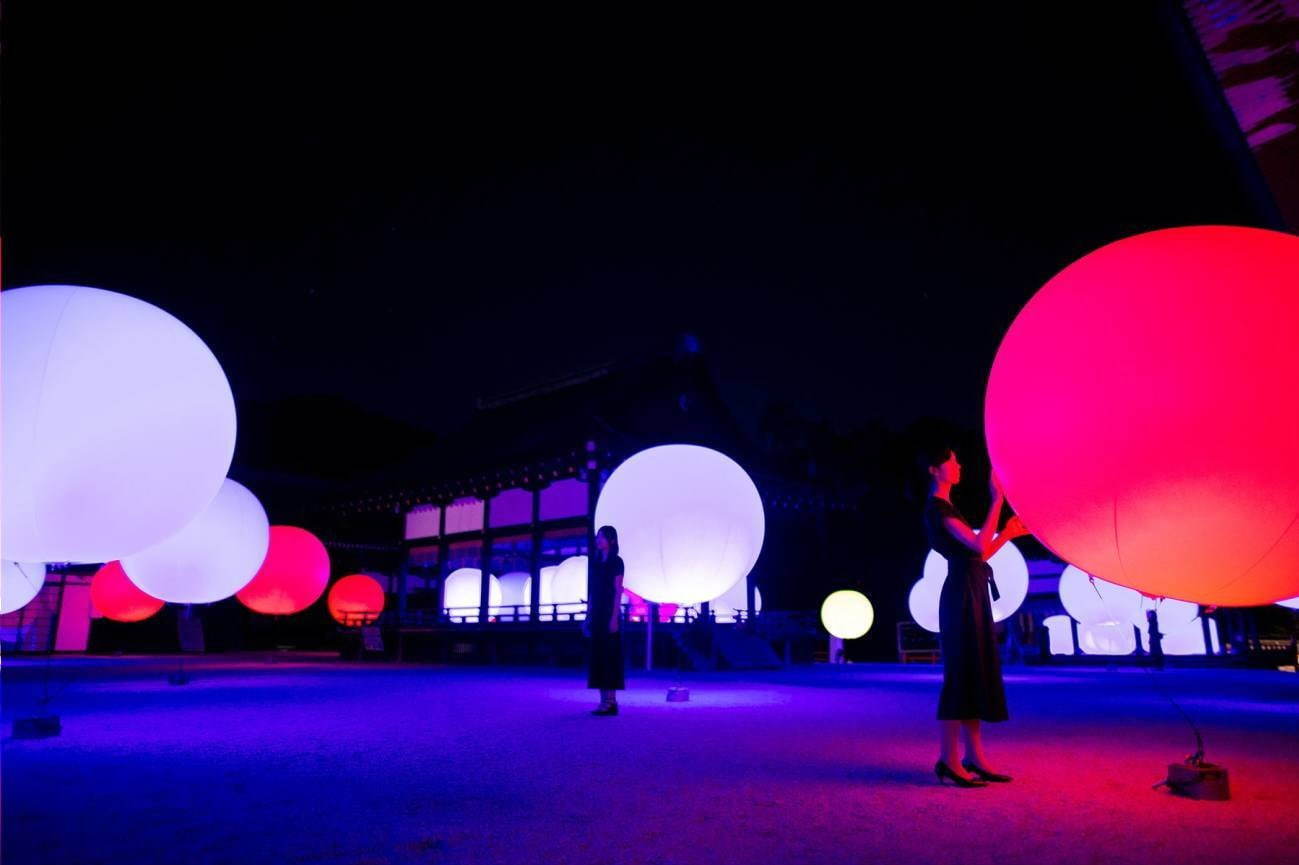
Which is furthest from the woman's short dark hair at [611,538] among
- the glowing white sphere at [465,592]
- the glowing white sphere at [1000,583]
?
the glowing white sphere at [465,592]

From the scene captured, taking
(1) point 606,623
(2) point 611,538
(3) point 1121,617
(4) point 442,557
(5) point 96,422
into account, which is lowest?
(3) point 1121,617

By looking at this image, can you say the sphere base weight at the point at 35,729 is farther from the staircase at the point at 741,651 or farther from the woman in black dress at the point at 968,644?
the staircase at the point at 741,651

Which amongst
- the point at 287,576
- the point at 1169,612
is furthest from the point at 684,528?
the point at 1169,612

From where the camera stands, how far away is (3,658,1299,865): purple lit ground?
8.25 ft

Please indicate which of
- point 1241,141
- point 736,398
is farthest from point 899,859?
point 736,398

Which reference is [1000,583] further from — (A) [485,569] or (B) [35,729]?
(A) [485,569]

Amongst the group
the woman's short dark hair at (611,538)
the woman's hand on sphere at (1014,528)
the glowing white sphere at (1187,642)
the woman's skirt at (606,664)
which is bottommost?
the glowing white sphere at (1187,642)

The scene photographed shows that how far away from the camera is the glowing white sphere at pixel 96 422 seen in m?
3.65

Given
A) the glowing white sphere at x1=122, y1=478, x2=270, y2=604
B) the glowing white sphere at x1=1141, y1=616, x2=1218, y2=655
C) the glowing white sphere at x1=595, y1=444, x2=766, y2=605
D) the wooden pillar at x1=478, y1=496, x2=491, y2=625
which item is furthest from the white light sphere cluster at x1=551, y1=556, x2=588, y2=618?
the glowing white sphere at x1=1141, y1=616, x2=1218, y2=655

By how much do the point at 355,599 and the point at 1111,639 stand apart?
1835 centimetres

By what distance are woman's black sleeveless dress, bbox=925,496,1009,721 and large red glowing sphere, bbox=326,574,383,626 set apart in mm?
16885

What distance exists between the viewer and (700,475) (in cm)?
756

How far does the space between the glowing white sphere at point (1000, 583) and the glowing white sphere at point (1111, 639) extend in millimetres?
10168

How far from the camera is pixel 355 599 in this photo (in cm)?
1861
